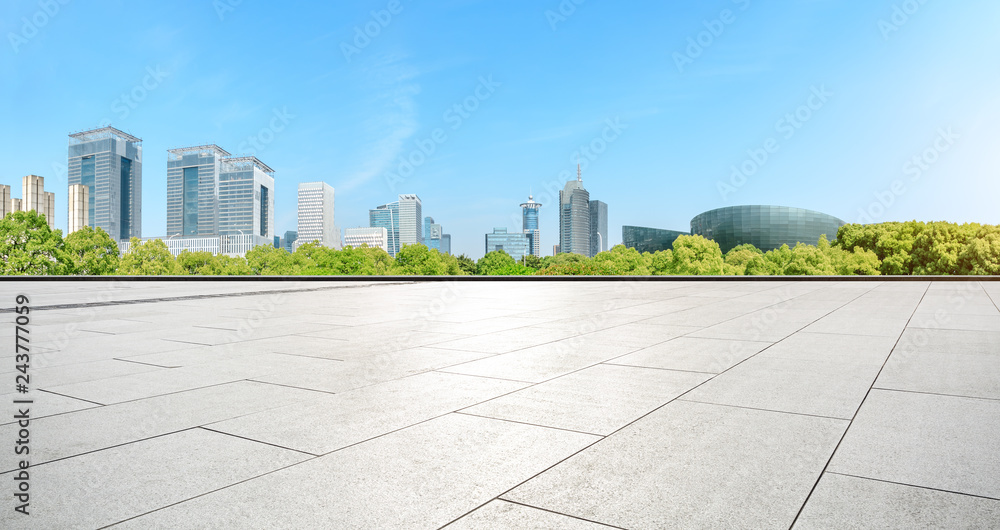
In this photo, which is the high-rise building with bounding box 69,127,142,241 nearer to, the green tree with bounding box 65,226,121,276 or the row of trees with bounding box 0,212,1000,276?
the row of trees with bounding box 0,212,1000,276

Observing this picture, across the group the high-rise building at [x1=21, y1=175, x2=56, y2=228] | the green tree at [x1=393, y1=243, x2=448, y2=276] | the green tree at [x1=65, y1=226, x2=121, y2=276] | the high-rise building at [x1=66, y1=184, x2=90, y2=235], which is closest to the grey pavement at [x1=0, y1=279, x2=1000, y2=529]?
the green tree at [x1=65, y1=226, x2=121, y2=276]

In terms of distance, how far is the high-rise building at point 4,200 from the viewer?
105750 millimetres

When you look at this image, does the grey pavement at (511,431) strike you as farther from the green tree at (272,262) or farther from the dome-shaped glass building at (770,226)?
the dome-shaped glass building at (770,226)

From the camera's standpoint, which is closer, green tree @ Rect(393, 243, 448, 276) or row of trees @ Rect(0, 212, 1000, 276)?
row of trees @ Rect(0, 212, 1000, 276)

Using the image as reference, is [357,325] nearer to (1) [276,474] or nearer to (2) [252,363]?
(2) [252,363]

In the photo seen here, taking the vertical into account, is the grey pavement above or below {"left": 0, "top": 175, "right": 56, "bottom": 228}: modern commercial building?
below

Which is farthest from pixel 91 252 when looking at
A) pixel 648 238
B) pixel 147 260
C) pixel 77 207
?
pixel 648 238

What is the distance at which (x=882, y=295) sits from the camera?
14320 millimetres

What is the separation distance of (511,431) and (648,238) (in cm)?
16539

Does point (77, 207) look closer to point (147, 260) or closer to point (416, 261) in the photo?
point (147, 260)

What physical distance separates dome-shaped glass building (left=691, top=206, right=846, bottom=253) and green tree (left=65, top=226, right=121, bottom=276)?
114m

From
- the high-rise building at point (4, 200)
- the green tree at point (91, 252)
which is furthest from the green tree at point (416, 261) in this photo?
the high-rise building at point (4, 200)

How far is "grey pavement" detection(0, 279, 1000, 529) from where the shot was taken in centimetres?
240

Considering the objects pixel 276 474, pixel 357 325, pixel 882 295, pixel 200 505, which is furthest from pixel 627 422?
pixel 882 295
